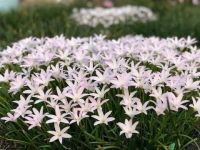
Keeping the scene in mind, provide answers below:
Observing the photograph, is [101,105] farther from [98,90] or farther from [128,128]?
[128,128]

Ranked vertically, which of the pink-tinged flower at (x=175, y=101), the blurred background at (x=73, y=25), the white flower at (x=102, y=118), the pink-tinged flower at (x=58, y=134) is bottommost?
the pink-tinged flower at (x=58, y=134)

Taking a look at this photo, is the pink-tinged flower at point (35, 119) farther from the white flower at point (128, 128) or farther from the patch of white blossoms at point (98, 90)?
the white flower at point (128, 128)

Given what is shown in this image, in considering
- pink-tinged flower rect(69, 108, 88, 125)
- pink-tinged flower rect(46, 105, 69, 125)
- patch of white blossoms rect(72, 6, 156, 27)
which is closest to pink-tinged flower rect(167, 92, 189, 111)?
pink-tinged flower rect(69, 108, 88, 125)

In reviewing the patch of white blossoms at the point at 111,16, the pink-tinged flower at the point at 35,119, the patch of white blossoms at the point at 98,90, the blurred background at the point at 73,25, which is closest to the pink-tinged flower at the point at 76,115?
the patch of white blossoms at the point at 98,90

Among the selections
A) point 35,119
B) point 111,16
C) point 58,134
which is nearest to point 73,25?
point 111,16

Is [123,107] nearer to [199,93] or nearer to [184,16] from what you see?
[199,93]

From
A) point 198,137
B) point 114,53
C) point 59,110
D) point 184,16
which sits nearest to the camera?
point 59,110

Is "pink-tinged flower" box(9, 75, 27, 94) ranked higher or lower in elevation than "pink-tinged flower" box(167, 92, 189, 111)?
higher

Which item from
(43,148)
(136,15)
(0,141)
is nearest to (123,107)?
(43,148)

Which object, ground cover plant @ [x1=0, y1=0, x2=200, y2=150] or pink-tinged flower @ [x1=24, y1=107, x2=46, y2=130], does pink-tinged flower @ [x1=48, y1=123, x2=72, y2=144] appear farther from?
pink-tinged flower @ [x1=24, y1=107, x2=46, y2=130]

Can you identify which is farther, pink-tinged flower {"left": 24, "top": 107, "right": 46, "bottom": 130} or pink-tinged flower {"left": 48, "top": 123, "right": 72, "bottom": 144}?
pink-tinged flower {"left": 24, "top": 107, "right": 46, "bottom": 130}

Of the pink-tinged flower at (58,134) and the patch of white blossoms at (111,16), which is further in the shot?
the patch of white blossoms at (111,16)
